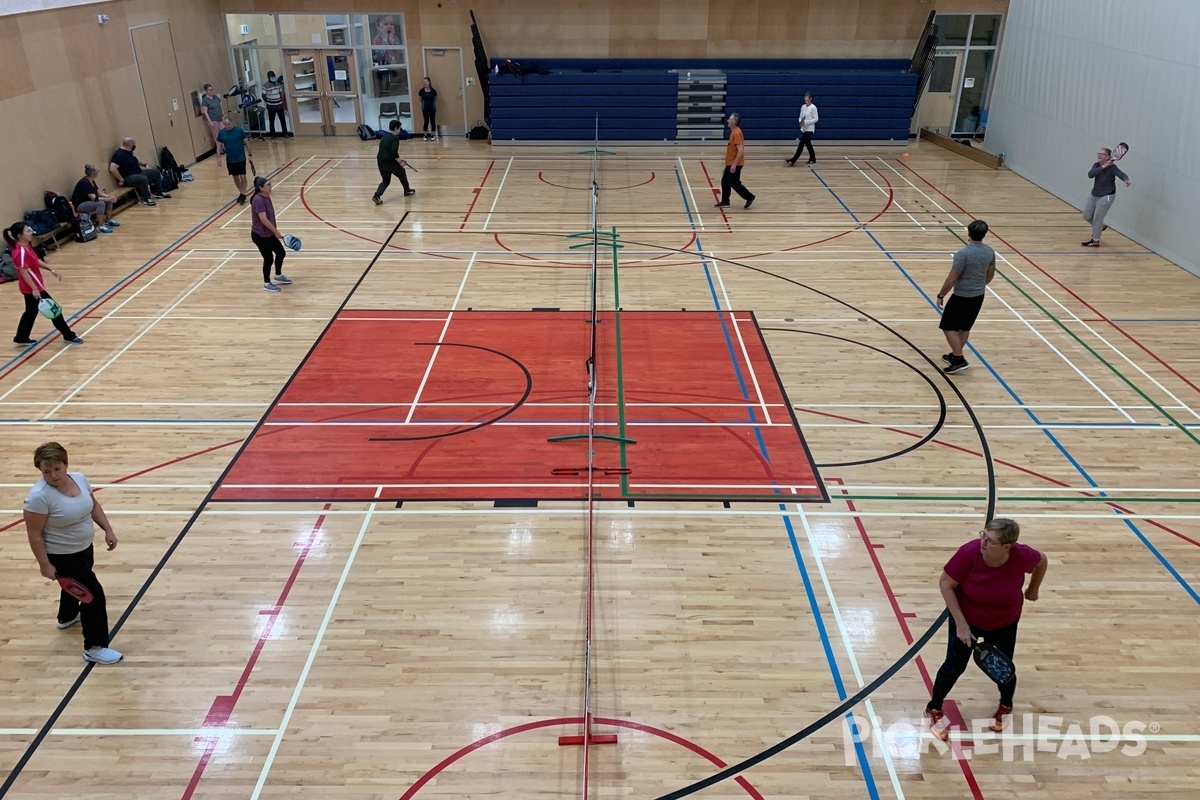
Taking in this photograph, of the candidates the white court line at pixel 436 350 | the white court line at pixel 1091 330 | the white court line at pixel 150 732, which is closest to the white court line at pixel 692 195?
the white court line at pixel 436 350

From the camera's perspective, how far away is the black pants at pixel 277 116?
2294 cm

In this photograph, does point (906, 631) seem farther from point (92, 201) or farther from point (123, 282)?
point (92, 201)

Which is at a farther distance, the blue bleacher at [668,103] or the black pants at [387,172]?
the blue bleacher at [668,103]

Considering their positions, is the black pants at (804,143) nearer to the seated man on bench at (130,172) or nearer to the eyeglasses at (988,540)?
the seated man on bench at (130,172)

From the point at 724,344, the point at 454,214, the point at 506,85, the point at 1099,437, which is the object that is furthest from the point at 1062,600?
the point at 506,85

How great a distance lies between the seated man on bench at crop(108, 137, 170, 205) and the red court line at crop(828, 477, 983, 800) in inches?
615

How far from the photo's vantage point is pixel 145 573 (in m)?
6.93

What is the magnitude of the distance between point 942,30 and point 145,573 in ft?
77.6

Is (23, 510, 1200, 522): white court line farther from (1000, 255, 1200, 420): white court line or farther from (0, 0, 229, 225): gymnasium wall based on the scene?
(0, 0, 229, 225): gymnasium wall

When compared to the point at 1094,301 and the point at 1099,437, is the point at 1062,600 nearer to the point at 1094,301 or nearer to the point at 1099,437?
the point at 1099,437

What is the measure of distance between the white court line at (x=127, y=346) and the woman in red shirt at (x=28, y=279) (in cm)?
69

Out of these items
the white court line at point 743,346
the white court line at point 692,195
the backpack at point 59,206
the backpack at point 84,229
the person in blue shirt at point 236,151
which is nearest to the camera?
the white court line at point 743,346

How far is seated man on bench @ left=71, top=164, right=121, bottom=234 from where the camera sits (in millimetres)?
15367

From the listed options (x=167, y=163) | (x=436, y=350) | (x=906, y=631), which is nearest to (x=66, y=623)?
(x=436, y=350)
